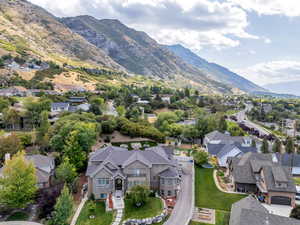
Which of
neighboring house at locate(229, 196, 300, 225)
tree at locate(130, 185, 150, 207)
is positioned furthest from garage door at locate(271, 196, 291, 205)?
tree at locate(130, 185, 150, 207)

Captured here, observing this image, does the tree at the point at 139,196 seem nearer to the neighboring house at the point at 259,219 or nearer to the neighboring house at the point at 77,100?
the neighboring house at the point at 259,219

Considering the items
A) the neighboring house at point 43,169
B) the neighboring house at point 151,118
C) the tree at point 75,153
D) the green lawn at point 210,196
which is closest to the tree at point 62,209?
the neighboring house at point 43,169

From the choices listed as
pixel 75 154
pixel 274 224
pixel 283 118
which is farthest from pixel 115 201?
pixel 283 118

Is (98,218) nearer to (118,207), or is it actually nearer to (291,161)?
(118,207)

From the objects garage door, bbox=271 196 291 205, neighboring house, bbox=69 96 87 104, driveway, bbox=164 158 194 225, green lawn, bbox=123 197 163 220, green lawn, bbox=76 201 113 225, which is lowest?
garage door, bbox=271 196 291 205

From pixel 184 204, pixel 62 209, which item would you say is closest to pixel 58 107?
pixel 62 209

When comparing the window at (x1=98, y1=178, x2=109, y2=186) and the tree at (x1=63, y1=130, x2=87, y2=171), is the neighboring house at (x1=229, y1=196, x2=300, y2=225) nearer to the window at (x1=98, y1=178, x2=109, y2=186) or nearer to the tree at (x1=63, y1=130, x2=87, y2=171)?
the window at (x1=98, y1=178, x2=109, y2=186)
